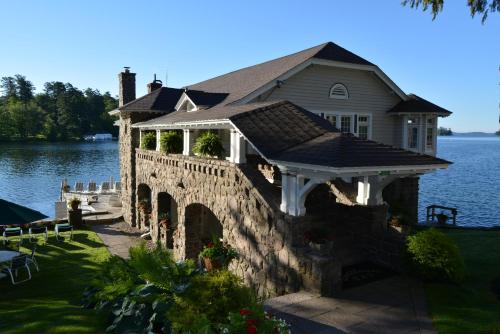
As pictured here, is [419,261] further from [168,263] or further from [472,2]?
[472,2]

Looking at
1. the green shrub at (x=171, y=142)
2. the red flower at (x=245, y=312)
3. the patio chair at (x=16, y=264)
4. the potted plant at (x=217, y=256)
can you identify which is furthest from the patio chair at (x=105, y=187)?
the red flower at (x=245, y=312)

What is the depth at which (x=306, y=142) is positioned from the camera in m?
10.9

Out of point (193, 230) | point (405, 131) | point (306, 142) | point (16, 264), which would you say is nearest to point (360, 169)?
point (306, 142)

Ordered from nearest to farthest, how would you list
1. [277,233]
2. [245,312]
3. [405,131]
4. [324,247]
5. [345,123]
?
1. [245,312]
2. [324,247]
3. [277,233]
4. [345,123]
5. [405,131]

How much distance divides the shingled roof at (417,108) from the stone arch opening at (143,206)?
604 inches

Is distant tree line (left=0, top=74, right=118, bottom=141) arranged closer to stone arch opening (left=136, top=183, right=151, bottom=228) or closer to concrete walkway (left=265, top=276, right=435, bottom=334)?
stone arch opening (left=136, top=183, right=151, bottom=228)

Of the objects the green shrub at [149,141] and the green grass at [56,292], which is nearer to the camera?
the green grass at [56,292]

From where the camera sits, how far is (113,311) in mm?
7270

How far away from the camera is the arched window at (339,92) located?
63.9 feet

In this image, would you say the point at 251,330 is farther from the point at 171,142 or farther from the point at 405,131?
the point at 405,131

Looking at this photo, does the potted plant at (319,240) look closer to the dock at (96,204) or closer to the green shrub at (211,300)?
the green shrub at (211,300)

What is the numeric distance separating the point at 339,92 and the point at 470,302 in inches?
512

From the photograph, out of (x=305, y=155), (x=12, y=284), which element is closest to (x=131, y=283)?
(x=305, y=155)

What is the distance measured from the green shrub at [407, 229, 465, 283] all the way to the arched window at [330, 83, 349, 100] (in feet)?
36.1
